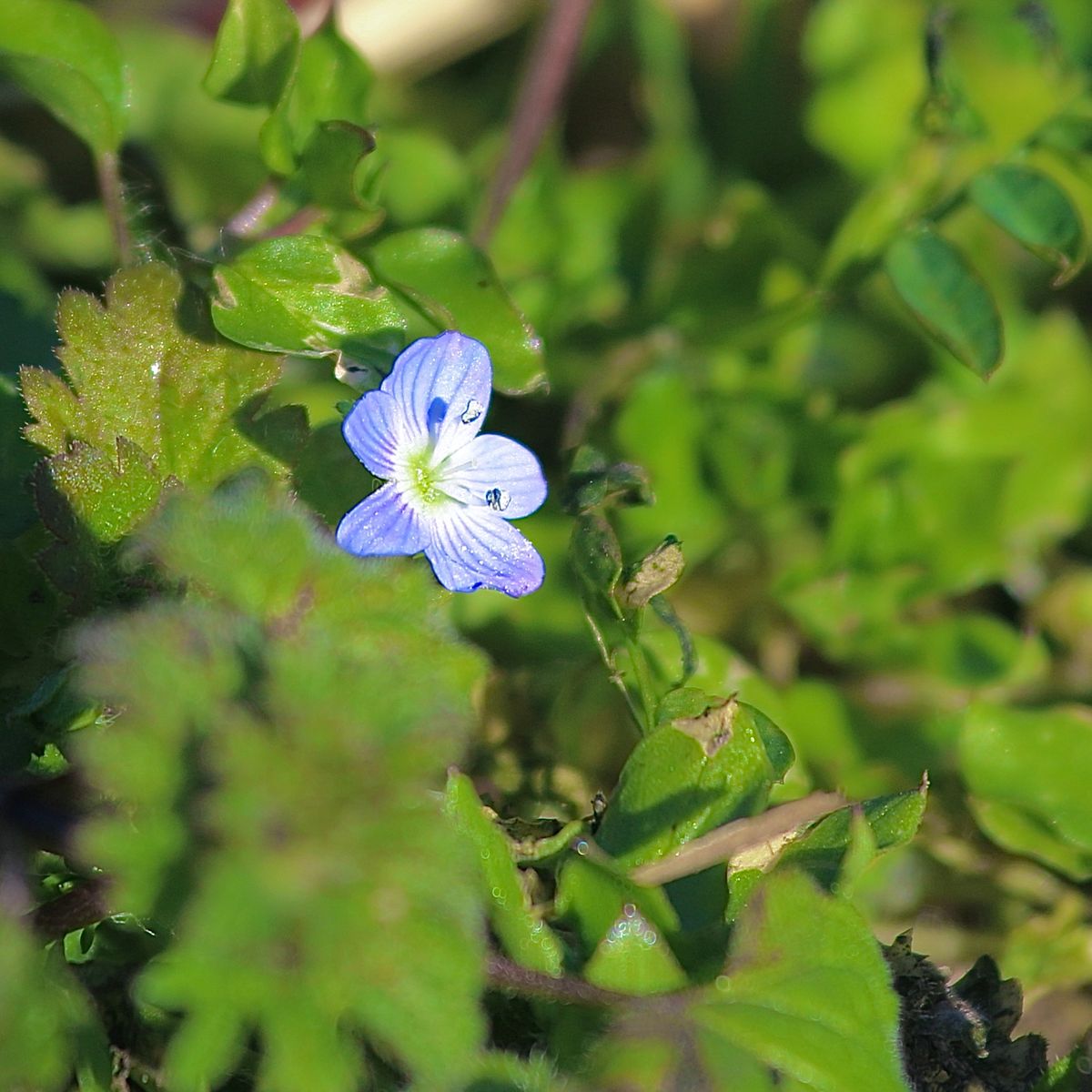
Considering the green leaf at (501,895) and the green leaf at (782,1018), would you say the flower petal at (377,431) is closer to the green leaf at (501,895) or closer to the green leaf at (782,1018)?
the green leaf at (501,895)

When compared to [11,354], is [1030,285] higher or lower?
lower

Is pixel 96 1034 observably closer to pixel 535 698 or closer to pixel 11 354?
pixel 535 698

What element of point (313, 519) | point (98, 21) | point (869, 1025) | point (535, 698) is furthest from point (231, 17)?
point (869, 1025)

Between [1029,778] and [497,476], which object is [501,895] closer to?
[497,476]

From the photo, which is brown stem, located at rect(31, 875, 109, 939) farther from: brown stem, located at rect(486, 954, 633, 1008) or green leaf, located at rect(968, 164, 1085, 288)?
green leaf, located at rect(968, 164, 1085, 288)

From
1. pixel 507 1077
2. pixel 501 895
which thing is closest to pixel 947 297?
pixel 501 895

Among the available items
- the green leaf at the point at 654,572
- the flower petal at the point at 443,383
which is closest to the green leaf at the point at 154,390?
the flower petal at the point at 443,383

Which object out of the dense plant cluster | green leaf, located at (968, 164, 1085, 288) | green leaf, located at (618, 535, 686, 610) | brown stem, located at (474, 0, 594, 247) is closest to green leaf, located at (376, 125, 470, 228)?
the dense plant cluster
